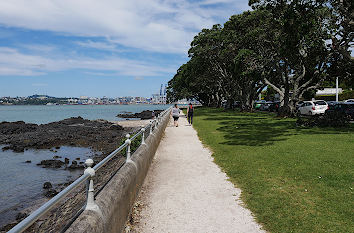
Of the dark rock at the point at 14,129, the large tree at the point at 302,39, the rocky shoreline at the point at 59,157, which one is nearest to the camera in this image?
the rocky shoreline at the point at 59,157

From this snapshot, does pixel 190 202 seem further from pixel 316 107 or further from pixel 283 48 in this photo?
pixel 316 107

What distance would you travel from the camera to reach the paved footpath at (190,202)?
200 inches

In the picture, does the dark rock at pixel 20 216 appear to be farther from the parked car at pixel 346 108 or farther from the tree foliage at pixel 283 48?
the parked car at pixel 346 108

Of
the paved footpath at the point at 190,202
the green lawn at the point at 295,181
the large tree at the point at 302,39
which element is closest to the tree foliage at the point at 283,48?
the large tree at the point at 302,39

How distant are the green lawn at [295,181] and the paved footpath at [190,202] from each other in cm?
37

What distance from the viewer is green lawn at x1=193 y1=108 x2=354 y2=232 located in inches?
202

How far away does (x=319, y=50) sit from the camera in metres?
23.7

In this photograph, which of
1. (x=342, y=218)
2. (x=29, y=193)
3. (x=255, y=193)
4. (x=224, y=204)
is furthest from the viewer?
(x=29, y=193)

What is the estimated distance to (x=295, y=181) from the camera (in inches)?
296

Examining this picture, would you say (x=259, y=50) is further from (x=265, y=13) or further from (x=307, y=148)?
(x=307, y=148)

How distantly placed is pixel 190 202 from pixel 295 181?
10.0 ft

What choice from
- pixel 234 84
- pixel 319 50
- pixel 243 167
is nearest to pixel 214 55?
pixel 234 84

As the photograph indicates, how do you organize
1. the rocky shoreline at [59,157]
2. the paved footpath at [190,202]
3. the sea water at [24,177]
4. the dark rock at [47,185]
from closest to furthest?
the paved footpath at [190,202]
the rocky shoreline at [59,157]
the sea water at [24,177]
the dark rock at [47,185]

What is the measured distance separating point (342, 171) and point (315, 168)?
0.73 meters
